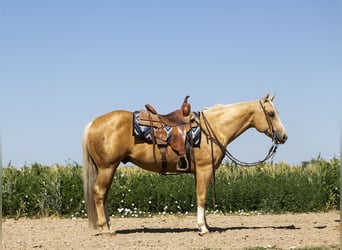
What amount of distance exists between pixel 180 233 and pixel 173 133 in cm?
176

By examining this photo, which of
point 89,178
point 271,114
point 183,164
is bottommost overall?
point 89,178

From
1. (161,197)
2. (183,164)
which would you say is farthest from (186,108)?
(161,197)

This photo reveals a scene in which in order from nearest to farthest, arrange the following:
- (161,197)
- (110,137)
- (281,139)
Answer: (110,137), (281,139), (161,197)

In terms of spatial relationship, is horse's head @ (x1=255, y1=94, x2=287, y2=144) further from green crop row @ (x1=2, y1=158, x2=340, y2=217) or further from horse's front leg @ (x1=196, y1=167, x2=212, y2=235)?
green crop row @ (x1=2, y1=158, x2=340, y2=217)

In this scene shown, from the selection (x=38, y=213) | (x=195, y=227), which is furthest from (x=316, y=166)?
(x=38, y=213)

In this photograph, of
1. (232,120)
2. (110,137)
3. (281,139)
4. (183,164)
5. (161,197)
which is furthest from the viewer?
(161,197)

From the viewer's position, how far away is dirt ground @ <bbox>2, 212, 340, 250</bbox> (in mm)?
7691

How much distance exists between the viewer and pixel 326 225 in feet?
32.3

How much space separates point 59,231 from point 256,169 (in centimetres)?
667

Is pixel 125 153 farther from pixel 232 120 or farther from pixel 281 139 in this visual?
pixel 281 139

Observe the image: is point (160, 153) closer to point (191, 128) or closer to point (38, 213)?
point (191, 128)

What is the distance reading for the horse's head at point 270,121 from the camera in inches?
341

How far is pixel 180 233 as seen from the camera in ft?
28.9

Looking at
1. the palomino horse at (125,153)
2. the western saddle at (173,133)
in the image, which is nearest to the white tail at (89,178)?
the palomino horse at (125,153)
